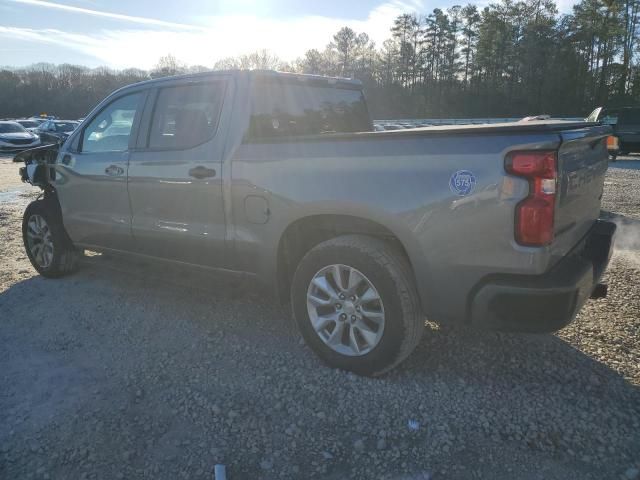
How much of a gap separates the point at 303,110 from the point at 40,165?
298 cm

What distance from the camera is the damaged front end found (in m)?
5.16

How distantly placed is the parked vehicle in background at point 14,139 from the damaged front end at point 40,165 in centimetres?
2048

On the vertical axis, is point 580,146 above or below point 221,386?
above

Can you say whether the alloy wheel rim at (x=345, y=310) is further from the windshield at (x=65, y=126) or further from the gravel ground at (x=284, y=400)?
the windshield at (x=65, y=126)

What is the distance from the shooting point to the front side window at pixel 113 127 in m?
4.39

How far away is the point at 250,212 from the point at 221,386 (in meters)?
1.17

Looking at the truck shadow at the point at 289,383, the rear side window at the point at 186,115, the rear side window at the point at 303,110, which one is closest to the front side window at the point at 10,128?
the truck shadow at the point at 289,383

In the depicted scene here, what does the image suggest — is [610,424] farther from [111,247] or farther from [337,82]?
[111,247]

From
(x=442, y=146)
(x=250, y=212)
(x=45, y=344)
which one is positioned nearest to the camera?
(x=442, y=146)

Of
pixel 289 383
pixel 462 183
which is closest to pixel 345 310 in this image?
pixel 289 383

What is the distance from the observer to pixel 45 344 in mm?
3787

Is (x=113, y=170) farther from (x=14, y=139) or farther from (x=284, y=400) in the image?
(x=14, y=139)

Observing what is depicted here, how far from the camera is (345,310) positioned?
3141mm

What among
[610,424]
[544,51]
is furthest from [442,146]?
[544,51]
